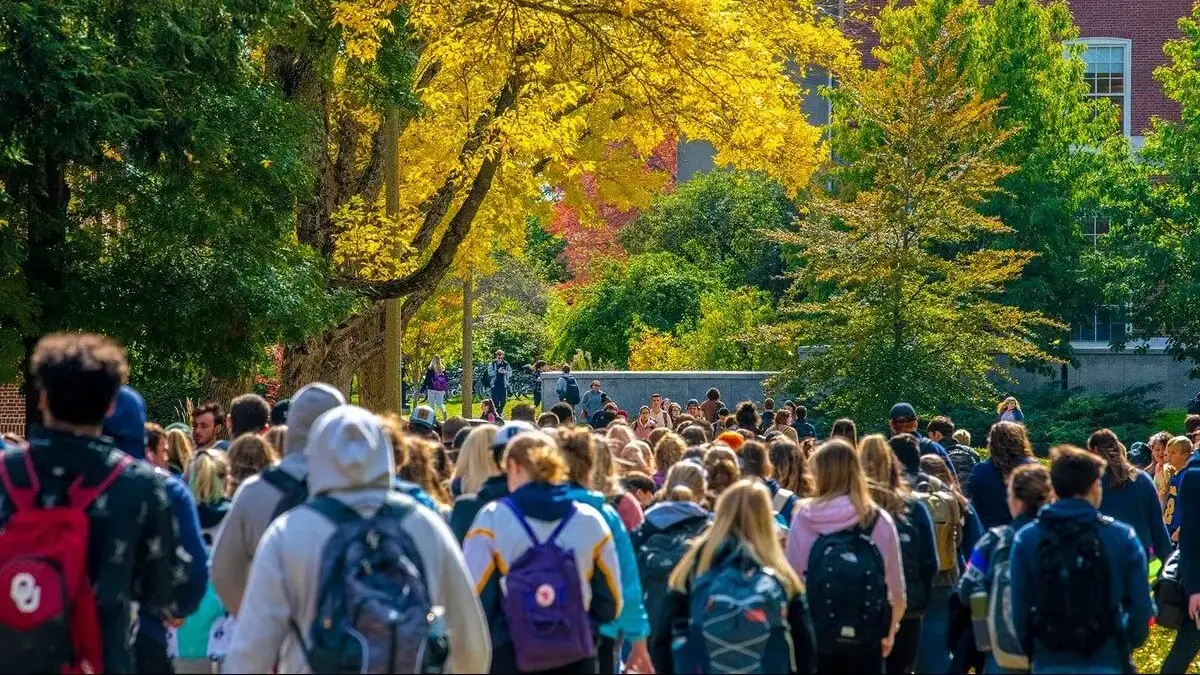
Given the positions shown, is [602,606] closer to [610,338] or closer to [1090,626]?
[1090,626]

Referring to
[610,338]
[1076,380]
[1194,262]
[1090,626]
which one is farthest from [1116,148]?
[1090,626]

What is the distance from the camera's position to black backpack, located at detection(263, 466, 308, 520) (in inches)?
277

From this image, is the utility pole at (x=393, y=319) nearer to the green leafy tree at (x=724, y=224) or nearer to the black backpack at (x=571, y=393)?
the black backpack at (x=571, y=393)

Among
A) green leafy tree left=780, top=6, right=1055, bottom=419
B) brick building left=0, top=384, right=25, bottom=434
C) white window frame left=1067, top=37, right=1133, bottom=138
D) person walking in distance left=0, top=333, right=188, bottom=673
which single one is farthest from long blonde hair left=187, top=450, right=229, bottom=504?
white window frame left=1067, top=37, right=1133, bottom=138

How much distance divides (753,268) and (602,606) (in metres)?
45.4

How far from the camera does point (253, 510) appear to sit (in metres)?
7.04

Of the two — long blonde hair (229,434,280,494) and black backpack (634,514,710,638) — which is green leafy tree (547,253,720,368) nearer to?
black backpack (634,514,710,638)

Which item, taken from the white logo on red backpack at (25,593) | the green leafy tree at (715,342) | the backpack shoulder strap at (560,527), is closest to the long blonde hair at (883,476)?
the backpack shoulder strap at (560,527)

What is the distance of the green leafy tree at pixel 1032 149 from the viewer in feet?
125

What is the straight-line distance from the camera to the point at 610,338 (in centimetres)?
5134

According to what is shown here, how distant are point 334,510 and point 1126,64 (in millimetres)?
49133

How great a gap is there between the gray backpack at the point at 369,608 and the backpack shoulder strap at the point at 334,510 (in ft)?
0.11

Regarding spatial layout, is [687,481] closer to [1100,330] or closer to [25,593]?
[25,593]

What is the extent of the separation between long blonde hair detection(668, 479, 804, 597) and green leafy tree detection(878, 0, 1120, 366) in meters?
31.4
